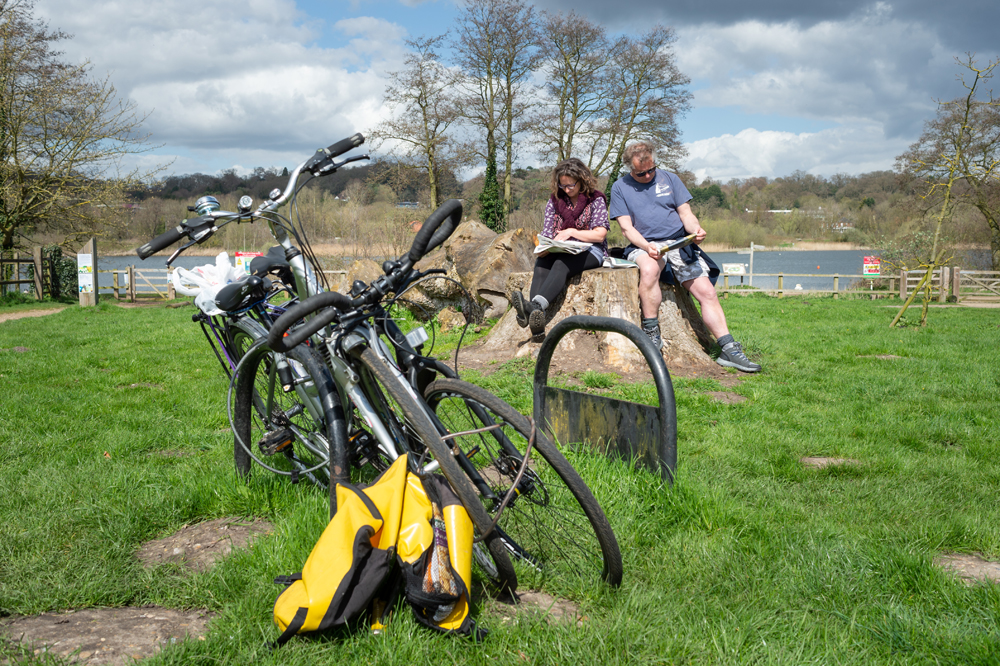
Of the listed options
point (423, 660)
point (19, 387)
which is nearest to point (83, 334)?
point (19, 387)

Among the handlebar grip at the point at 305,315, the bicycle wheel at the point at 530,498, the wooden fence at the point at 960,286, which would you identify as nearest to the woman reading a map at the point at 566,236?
the bicycle wheel at the point at 530,498

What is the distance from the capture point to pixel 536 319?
5.86 m

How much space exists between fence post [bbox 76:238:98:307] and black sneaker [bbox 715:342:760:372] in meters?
17.3

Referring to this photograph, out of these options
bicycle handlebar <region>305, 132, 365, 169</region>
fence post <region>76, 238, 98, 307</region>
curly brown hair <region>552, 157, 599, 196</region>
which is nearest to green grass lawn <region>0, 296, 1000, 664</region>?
bicycle handlebar <region>305, 132, 365, 169</region>

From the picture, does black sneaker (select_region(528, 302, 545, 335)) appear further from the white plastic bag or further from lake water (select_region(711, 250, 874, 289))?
lake water (select_region(711, 250, 874, 289))

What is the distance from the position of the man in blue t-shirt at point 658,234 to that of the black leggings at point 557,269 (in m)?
0.43

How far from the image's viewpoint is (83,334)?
10.3 m

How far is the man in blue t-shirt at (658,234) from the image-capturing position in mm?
6164

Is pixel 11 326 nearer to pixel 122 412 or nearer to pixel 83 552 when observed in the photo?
pixel 122 412

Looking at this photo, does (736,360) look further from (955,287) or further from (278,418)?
(955,287)

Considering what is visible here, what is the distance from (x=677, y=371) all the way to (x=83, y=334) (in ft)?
29.9

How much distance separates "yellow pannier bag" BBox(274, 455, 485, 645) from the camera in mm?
1890

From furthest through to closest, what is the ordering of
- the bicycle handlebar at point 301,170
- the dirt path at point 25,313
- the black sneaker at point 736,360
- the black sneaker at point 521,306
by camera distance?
the dirt path at point 25,313, the black sneaker at point 736,360, the black sneaker at point 521,306, the bicycle handlebar at point 301,170

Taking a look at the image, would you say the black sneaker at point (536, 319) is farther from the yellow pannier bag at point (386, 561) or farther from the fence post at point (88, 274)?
the fence post at point (88, 274)
